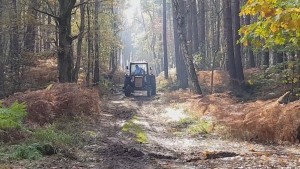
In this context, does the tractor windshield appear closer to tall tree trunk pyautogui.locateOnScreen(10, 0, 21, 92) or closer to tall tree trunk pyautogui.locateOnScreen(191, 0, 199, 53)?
tall tree trunk pyautogui.locateOnScreen(10, 0, 21, 92)

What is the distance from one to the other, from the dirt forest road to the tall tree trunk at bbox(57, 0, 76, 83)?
490cm

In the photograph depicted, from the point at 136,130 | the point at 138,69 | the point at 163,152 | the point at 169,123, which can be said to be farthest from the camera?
the point at 138,69

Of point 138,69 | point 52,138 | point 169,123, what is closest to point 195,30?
point 138,69

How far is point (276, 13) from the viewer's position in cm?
422

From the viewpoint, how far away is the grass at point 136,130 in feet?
29.8

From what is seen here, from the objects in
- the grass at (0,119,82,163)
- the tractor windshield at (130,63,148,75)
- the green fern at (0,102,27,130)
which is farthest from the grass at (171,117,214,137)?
the tractor windshield at (130,63,148,75)

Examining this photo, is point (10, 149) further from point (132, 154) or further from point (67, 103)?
point (67, 103)

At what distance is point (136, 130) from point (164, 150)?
2.59 meters

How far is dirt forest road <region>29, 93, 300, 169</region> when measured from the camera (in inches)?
261

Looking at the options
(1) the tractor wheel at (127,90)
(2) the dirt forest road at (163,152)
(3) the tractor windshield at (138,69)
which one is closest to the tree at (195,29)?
(3) the tractor windshield at (138,69)

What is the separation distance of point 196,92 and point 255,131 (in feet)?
30.7

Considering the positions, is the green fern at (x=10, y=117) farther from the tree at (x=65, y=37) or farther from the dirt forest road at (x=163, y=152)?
the tree at (x=65, y=37)

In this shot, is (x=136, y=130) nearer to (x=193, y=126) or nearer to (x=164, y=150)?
(x=193, y=126)

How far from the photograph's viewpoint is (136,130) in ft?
34.4
